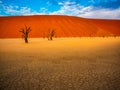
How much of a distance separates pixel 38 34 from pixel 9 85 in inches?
2423

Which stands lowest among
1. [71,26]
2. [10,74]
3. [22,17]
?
[10,74]

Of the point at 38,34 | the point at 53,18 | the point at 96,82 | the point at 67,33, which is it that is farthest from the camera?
the point at 53,18

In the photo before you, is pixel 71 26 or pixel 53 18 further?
pixel 53 18

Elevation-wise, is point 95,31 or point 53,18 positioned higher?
point 53,18

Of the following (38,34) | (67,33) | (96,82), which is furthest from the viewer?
(67,33)

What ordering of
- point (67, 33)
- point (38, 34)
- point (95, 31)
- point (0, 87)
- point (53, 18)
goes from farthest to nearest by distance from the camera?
point (53, 18) → point (95, 31) → point (67, 33) → point (38, 34) → point (0, 87)

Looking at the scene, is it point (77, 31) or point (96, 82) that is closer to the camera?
point (96, 82)

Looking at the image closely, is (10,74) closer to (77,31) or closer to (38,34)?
(38,34)

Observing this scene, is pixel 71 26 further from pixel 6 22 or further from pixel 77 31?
pixel 6 22

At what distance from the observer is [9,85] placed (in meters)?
4.66

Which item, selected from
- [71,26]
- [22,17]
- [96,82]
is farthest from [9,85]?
[22,17]

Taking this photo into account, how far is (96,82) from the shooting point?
4.84 meters

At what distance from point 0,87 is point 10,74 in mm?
1459

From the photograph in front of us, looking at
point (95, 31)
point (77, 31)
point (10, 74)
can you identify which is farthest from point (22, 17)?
point (10, 74)
